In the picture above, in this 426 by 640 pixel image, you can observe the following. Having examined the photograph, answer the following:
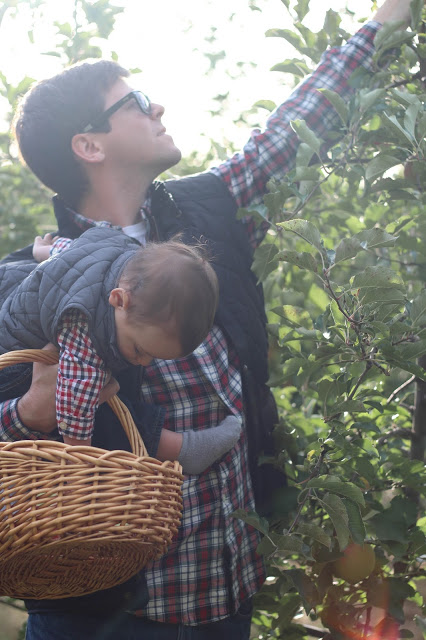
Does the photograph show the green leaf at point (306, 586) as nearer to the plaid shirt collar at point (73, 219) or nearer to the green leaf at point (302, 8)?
the plaid shirt collar at point (73, 219)

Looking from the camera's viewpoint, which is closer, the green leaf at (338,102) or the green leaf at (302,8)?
the green leaf at (338,102)

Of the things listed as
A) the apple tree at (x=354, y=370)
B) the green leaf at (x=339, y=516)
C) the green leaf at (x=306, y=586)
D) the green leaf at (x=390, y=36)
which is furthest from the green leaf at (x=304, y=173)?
the green leaf at (x=306, y=586)

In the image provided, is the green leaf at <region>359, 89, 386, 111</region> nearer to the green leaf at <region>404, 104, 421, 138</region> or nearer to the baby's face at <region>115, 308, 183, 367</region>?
the green leaf at <region>404, 104, 421, 138</region>

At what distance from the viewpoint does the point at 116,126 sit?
6.23 feet

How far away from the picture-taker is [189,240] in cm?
187

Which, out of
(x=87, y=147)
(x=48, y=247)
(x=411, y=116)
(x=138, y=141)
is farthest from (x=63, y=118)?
(x=411, y=116)

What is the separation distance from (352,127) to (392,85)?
21 cm

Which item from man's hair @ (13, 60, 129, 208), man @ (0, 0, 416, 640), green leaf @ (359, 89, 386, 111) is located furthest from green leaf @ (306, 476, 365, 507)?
man's hair @ (13, 60, 129, 208)

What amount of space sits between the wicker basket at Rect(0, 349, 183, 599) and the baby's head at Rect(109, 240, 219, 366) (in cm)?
24

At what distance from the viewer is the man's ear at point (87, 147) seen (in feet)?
6.29

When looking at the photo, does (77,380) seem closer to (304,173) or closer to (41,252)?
(41,252)

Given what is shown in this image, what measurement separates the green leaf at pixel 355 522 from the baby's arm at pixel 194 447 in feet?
0.92

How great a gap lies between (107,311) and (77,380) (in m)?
0.14

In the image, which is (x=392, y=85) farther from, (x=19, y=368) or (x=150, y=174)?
(x=19, y=368)
